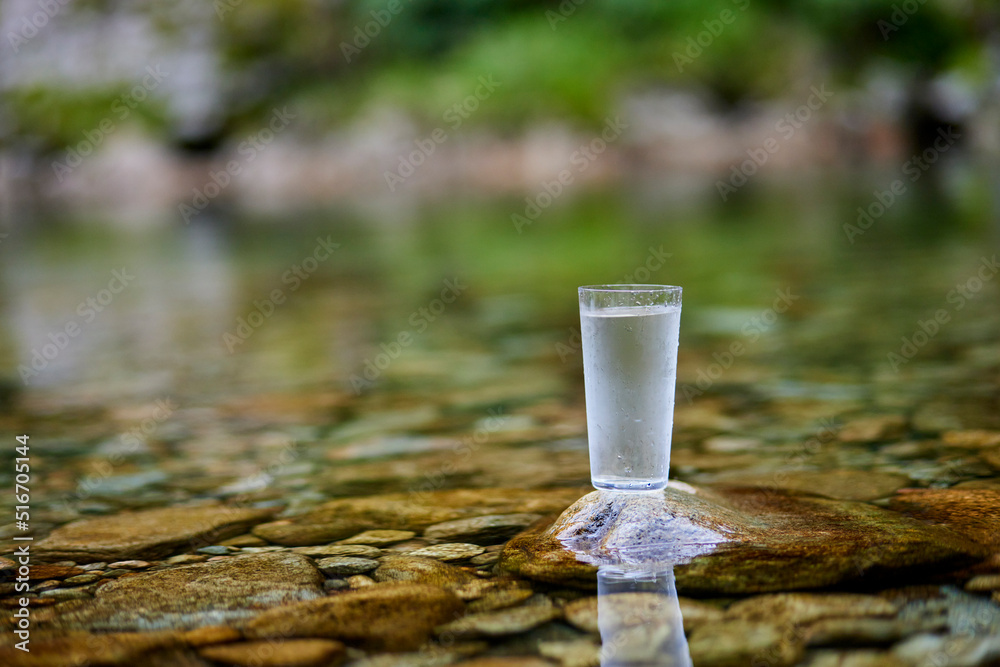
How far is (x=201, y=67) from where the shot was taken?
26.6m

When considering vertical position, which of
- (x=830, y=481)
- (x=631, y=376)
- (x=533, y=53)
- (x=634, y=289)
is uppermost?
(x=533, y=53)

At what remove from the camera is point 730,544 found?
1.88 meters

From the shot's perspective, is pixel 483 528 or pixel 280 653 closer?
pixel 280 653

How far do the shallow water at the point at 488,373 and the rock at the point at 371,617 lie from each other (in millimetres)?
83

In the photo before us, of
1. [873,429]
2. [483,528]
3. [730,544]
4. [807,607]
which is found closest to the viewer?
[807,607]

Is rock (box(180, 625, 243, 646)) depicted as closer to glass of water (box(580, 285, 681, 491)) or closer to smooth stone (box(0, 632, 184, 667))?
smooth stone (box(0, 632, 184, 667))

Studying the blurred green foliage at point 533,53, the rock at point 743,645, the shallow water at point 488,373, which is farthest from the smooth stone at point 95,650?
the blurred green foliage at point 533,53

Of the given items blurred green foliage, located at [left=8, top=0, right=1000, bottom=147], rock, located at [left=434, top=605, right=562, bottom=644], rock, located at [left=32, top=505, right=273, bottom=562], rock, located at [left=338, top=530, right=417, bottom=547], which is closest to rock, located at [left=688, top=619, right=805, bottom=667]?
rock, located at [left=434, top=605, right=562, bottom=644]

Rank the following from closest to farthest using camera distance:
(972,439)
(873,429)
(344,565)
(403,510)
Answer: (344,565)
(403,510)
(972,439)
(873,429)

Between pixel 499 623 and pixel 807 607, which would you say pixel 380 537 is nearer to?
pixel 499 623

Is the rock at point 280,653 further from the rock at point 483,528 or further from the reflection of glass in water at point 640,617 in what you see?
the rock at point 483,528

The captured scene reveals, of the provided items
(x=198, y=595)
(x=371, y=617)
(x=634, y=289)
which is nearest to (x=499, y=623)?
(x=371, y=617)

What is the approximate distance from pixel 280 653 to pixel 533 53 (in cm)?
2415

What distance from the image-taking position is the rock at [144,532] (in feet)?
7.06
